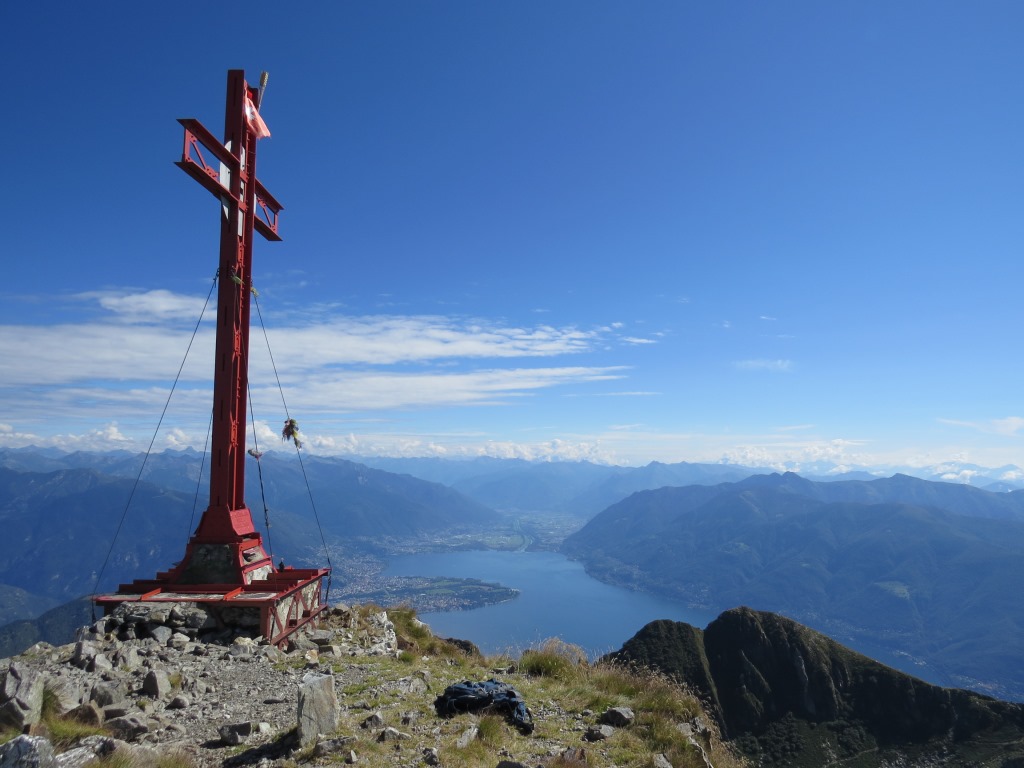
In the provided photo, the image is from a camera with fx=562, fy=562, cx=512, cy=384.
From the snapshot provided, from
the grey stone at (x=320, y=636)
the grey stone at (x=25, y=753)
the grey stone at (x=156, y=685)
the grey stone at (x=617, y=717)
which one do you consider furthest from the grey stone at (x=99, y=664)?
the grey stone at (x=617, y=717)

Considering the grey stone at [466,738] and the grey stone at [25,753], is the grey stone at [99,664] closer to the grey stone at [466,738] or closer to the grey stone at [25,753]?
the grey stone at [25,753]

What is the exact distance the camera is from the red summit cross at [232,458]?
1405 cm

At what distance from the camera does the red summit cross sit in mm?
14047

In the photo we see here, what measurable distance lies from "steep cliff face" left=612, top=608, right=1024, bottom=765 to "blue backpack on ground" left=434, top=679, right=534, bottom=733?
70316 millimetres

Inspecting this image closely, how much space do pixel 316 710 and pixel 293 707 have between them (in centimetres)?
201

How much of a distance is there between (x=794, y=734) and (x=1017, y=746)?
80.3ft

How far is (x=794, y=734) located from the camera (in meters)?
77.6

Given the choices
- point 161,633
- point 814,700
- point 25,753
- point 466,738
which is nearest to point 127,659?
point 161,633

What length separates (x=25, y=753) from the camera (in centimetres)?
507

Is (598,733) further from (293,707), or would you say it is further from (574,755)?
(293,707)

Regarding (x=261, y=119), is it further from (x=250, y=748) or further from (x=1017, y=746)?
(x=1017, y=746)

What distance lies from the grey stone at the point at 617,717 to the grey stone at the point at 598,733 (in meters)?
0.49

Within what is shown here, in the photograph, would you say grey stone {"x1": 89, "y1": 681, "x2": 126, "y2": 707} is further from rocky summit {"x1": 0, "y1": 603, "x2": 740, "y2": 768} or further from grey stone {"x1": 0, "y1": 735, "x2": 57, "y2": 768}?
grey stone {"x1": 0, "y1": 735, "x2": 57, "y2": 768}

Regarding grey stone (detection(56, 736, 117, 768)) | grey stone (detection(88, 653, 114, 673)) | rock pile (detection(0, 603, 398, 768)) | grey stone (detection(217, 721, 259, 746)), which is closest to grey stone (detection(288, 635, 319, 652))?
rock pile (detection(0, 603, 398, 768))
